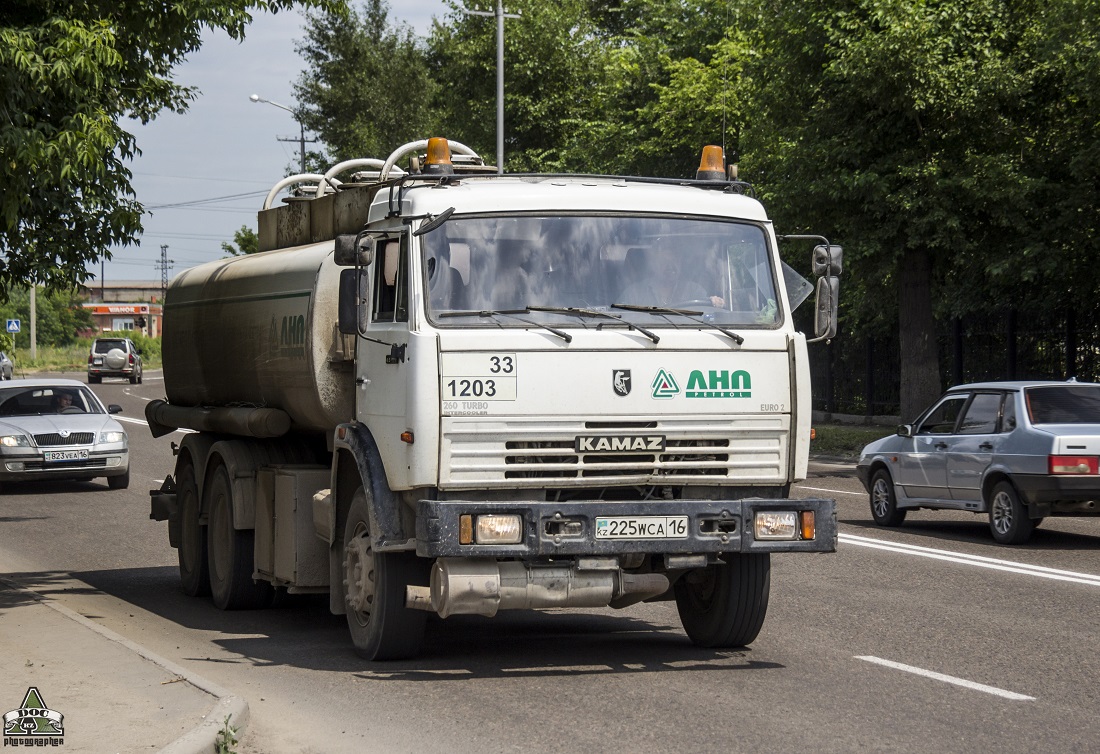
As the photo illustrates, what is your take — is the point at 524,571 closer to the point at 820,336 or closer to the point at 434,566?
the point at 434,566

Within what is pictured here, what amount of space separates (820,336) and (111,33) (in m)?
4.96

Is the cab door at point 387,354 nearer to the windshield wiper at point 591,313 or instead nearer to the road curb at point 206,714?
the windshield wiper at point 591,313

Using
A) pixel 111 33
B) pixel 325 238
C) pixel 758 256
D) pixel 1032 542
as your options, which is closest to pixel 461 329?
pixel 758 256

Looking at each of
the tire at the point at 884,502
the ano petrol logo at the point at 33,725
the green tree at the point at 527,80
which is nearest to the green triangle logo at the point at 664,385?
the ano petrol logo at the point at 33,725

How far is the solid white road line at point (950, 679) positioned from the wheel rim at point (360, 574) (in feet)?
9.24

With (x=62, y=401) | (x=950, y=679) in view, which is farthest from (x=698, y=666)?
(x=62, y=401)

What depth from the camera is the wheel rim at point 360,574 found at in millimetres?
8766

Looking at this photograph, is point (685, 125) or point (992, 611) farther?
point (685, 125)

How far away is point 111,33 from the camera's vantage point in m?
10.1

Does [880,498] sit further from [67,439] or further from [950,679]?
[67,439]

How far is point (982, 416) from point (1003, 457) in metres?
0.81

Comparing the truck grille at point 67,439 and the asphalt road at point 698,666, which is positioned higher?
the truck grille at point 67,439

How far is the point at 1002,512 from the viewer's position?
15.1 meters

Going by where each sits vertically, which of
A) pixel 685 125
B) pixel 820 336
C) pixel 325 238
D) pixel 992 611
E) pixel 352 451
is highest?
pixel 685 125
